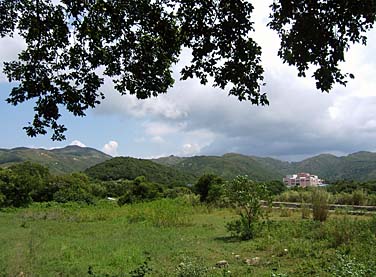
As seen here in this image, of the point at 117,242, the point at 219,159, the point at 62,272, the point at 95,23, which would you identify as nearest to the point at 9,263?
the point at 62,272

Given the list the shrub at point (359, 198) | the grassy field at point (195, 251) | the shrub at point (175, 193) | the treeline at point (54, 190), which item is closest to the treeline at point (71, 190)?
the treeline at point (54, 190)

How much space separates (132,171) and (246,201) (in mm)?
78673

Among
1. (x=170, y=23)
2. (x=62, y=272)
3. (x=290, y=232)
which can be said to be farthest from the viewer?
(x=290, y=232)

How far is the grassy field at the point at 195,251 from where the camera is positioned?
731cm

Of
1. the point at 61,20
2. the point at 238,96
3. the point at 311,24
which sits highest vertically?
the point at 61,20

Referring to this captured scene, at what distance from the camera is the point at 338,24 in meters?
4.02

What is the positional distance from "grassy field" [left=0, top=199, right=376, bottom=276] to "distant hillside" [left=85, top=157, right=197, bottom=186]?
70.4 metres

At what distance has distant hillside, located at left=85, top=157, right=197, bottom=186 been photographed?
8719cm

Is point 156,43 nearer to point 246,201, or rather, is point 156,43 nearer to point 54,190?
point 246,201

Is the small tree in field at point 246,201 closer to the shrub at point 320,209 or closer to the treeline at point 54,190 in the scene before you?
the shrub at point 320,209

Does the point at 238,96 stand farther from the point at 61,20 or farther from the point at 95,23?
the point at 61,20

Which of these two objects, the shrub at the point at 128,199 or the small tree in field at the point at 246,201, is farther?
the shrub at the point at 128,199

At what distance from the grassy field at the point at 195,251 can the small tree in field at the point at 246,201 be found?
1.24ft

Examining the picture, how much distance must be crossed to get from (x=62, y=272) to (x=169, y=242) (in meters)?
4.42
